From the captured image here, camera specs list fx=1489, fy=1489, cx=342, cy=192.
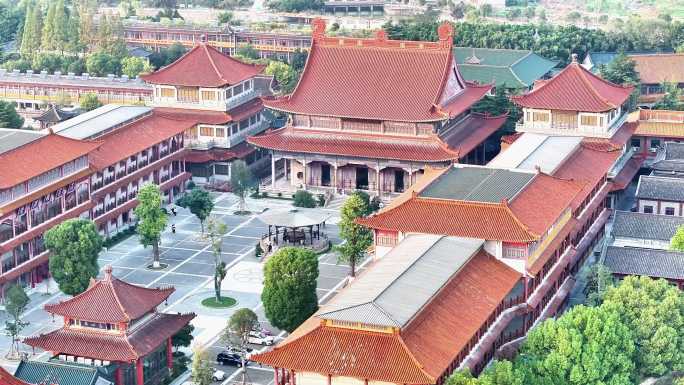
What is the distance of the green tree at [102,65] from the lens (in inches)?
A: 5669

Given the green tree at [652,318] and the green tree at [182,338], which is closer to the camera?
the green tree at [652,318]

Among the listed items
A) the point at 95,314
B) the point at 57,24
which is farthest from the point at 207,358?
the point at 57,24

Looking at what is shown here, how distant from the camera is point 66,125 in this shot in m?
106

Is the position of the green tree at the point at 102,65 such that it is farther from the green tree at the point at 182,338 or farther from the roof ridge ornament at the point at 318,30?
the green tree at the point at 182,338

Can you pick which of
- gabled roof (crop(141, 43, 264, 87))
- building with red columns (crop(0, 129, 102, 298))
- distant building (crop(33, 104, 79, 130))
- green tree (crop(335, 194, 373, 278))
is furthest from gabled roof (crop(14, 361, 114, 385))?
distant building (crop(33, 104, 79, 130))

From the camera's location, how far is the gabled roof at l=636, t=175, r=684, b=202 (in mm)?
102312

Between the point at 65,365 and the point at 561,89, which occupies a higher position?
the point at 561,89

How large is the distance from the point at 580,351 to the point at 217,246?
2666 centimetres

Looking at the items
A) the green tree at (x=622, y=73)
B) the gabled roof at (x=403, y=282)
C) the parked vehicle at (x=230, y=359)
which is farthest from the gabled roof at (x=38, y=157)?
the green tree at (x=622, y=73)

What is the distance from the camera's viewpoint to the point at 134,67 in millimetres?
144875

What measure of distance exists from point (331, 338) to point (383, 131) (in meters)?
45.3

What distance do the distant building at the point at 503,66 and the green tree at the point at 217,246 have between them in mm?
37500

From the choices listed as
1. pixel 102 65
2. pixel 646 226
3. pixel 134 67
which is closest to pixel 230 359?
pixel 646 226

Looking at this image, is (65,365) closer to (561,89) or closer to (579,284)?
(579,284)
